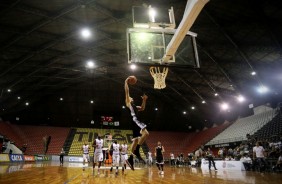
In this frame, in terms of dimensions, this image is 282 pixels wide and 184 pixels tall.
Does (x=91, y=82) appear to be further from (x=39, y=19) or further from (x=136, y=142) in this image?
(x=136, y=142)

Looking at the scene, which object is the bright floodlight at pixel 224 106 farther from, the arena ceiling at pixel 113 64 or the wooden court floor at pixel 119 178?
the wooden court floor at pixel 119 178

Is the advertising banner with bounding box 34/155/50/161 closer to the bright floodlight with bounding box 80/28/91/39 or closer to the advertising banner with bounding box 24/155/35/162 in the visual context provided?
the advertising banner with bounding box 24/155/35/162

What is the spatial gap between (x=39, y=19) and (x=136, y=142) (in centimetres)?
1346

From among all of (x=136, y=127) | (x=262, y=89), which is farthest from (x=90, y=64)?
(x=136, y=127)

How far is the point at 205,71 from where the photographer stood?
74.2ft

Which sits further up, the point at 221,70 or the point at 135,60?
the point at 221,70

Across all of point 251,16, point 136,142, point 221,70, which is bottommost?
point 136,142

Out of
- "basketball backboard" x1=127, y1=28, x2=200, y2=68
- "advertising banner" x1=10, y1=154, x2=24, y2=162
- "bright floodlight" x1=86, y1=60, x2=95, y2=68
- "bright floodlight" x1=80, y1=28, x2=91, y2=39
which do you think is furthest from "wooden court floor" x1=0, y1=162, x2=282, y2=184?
"bright floodlight" x1=86, y1=60, x2=95, y2=68

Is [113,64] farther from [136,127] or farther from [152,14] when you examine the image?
[136,127]

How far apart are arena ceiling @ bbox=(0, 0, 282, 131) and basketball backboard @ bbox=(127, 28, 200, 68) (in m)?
6.20

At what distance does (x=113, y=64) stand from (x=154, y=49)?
52.5 feet

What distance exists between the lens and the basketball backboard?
854 cm

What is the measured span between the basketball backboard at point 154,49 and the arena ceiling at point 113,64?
20.3 ft

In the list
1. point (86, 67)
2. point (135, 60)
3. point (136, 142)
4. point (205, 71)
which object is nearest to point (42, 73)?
point (86, 67)
